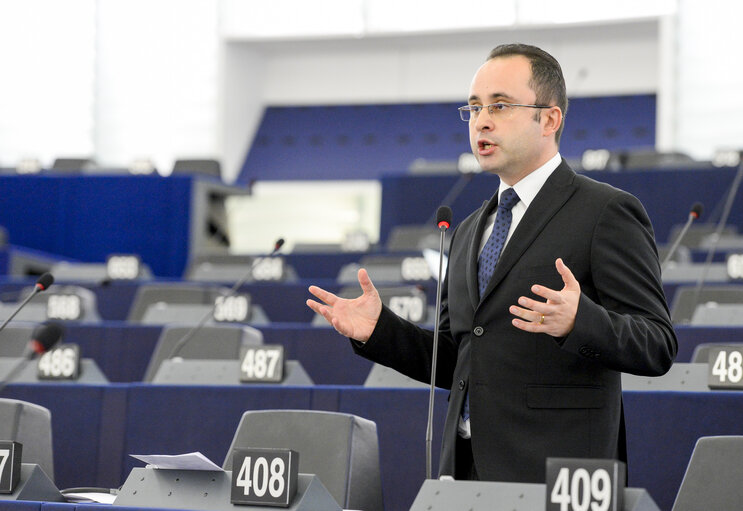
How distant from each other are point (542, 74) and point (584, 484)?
789 millimetres

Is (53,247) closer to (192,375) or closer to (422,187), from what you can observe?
(422,187)

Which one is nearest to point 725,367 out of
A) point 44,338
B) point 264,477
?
point 264,477

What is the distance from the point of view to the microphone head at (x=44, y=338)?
2666mm

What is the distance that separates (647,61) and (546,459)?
439 inches

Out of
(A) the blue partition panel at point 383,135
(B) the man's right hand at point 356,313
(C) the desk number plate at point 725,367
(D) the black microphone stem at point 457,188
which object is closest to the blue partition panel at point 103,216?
(D) the black microphone stem at point 457,188

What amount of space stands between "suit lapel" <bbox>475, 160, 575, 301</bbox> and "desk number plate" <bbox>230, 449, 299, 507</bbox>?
52 centimetres

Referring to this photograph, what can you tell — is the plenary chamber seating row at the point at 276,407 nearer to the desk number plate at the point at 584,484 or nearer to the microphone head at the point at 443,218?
the microphone head at the point at 443,218

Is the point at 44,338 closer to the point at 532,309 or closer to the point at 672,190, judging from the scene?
the point at 532,309

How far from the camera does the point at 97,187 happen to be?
A: 9695 mm

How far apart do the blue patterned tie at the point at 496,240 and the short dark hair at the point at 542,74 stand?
6.1 inches

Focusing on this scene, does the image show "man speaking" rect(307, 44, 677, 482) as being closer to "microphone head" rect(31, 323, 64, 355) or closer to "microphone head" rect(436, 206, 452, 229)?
"microphone head" rect(436, 206, 452, 229)

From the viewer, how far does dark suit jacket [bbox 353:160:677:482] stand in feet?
7.02

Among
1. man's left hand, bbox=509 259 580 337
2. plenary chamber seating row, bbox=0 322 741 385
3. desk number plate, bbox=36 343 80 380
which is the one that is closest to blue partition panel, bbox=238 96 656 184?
plenary chamber seating row, bbox=0 322 741 385

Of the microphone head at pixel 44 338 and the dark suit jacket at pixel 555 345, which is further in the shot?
the microphone head at pixel 44 338
